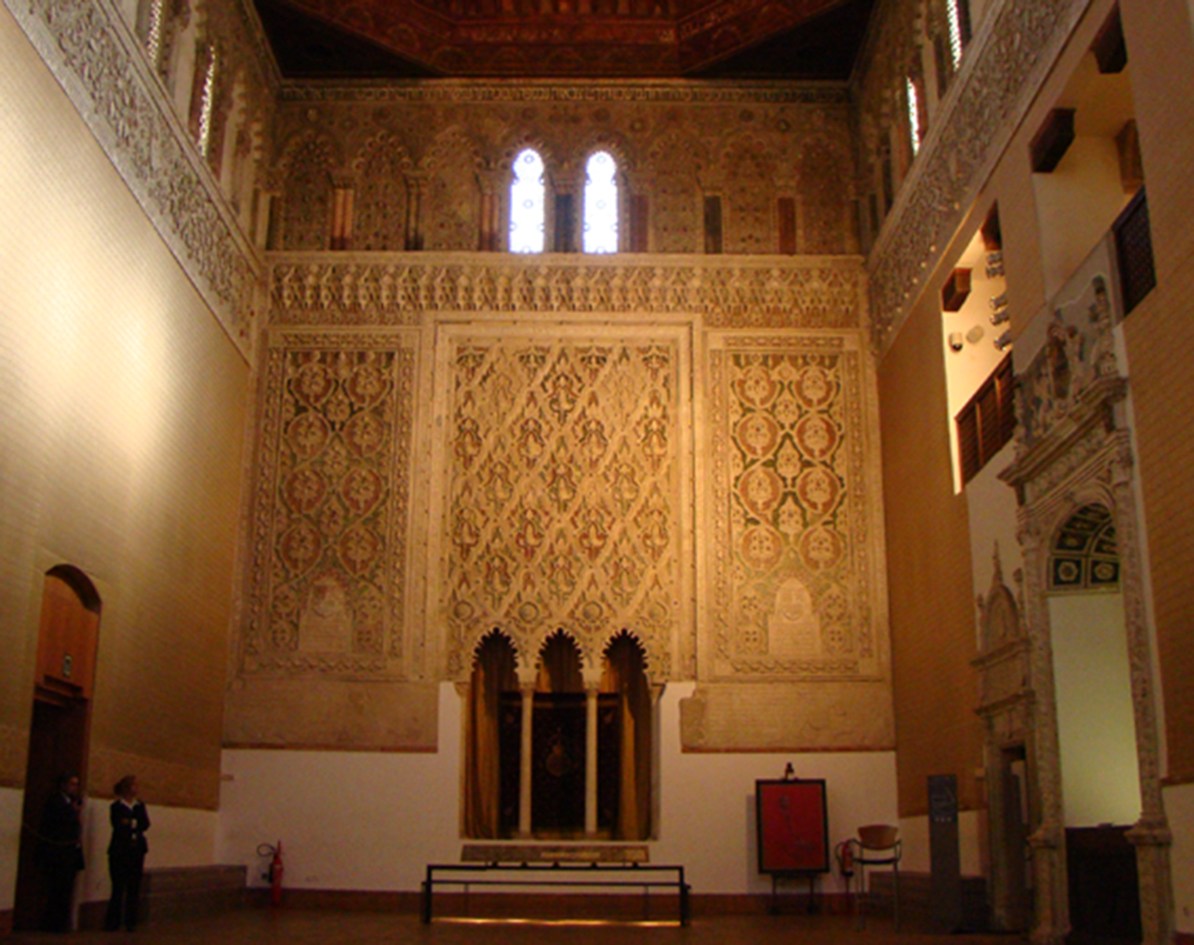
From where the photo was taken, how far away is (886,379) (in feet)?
43.4

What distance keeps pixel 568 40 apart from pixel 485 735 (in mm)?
7763

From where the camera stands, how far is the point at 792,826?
12047mm

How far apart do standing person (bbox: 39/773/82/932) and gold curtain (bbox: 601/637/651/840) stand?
5687 millimetres

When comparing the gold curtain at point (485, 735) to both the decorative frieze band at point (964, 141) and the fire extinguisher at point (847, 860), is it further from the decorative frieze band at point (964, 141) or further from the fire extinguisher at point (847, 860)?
the decorative frieze band at point (964, 141)

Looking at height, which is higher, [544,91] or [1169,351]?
[544,91]

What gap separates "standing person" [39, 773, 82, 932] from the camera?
8617 millimetres

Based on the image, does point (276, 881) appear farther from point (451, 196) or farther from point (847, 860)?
point (451, 196)

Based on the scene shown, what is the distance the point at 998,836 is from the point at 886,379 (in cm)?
534

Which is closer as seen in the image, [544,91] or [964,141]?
[964,141]

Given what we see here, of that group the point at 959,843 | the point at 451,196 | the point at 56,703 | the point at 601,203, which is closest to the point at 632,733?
the point at 959,843

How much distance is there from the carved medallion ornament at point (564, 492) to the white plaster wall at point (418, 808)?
1110mm

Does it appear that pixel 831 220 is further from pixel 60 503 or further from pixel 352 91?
pixel 60 503

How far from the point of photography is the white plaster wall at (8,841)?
7895mm

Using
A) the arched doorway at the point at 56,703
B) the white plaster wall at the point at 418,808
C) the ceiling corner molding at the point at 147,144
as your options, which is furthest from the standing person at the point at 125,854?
the ceiling corner molding at the point at 147,144
